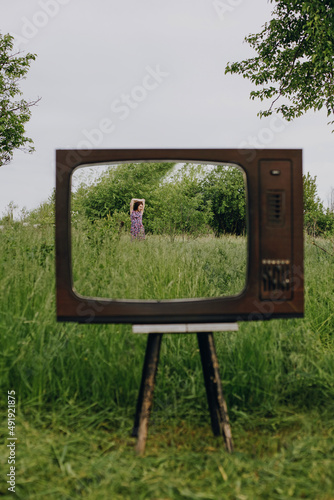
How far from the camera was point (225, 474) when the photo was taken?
1.58 meters

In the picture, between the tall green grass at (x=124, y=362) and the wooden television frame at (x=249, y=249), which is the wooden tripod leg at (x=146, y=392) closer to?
the wooden television frame at (x=249, y=249)

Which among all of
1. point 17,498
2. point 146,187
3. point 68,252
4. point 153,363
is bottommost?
point 17,498

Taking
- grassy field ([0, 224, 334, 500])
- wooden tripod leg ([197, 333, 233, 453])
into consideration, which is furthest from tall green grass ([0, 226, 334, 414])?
wooden tripod leg ([197, 333, 233, 453])

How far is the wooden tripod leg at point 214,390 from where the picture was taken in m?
1.79

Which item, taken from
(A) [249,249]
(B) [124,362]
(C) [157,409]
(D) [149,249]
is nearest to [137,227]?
(D) [149,249]

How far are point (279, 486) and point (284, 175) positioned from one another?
1.09 m

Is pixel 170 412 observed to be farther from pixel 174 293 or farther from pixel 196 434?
pixel 174 293

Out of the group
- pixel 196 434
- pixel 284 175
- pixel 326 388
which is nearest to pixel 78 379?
pixel 196 434

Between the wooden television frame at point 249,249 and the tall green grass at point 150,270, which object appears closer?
the wooden television frame at point 249,249

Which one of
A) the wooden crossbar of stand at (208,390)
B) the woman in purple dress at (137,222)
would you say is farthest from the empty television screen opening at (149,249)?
the wooden crossbar of stand at (208,390)

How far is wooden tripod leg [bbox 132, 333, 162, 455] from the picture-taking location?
1.75m

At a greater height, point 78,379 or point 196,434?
point 78,379

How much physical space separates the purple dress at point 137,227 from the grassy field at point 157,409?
1.17 m

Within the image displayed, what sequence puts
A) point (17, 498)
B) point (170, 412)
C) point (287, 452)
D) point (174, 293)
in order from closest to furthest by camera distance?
point (17, 498), point (287, 452), point (170, 412), point (174, 293)
